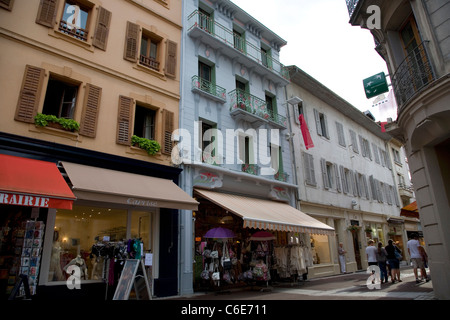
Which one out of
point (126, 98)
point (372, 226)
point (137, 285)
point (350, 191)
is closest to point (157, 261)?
point (137, 285)

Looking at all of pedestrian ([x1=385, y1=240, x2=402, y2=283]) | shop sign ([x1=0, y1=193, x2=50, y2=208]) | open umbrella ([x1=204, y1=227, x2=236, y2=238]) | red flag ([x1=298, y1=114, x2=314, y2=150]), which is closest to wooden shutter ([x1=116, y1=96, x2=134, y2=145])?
shop sign ([x1=0, y1=193, x2=50, y2=208])

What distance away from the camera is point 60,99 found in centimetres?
908

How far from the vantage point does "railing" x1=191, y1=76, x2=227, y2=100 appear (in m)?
12.4

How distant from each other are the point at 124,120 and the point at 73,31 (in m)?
3.23

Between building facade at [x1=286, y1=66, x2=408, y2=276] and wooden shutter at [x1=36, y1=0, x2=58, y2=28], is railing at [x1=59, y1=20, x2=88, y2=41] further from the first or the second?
building facade at [x1=286, y1=66, x2=408, y2=276]

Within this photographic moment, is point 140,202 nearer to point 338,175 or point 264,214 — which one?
point 264,214

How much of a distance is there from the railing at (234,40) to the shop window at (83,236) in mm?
8570

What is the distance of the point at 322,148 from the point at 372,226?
797cm

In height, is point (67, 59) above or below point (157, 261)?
above

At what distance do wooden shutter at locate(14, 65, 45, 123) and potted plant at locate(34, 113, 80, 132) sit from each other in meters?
0.16

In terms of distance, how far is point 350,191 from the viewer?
20281 mm

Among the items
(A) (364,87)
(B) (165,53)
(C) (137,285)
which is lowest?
(C) (137,285)

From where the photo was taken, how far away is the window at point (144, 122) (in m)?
10.8
